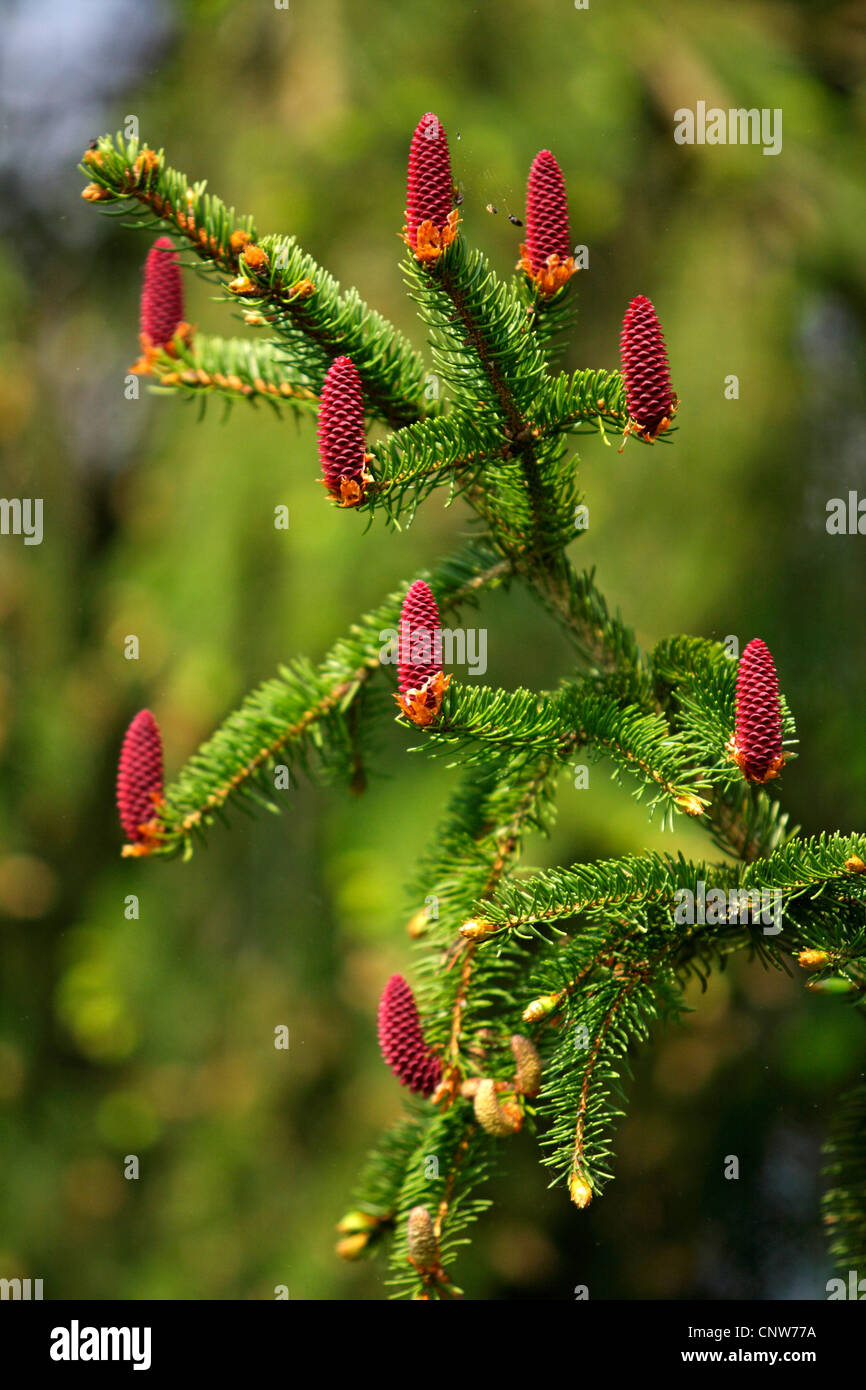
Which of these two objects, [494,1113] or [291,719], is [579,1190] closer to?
[494,1113]

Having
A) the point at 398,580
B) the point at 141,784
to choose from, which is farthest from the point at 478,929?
the point at 398,580

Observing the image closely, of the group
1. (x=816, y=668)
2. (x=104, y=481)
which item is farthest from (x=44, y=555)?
(x=816, y=668)

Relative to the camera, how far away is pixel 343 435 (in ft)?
2.09

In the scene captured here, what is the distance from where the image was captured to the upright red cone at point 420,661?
60 centimetres

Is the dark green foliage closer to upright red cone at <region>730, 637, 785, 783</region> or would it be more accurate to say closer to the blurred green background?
upright red cone at <region>730, 637, 785, 783</region>

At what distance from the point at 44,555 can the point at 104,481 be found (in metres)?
0.17

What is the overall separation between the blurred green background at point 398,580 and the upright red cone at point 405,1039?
685 millimetres

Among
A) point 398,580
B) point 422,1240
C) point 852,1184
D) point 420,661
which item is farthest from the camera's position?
point 398,580

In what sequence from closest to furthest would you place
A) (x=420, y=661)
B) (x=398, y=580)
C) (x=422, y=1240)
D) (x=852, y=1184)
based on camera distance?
(x=420, y=661) → (x=422, y=1240) → (x=852, y=1184) → (x=398, y=580)

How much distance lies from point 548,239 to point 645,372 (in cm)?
13

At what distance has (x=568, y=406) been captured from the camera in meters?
0.71

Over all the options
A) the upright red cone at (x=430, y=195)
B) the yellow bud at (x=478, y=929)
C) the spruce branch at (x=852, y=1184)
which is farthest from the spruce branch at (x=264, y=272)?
the spruce branch at (x=852, y=1184)

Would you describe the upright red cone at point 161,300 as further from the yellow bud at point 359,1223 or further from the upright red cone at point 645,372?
the yellow bud at point 359,1223
